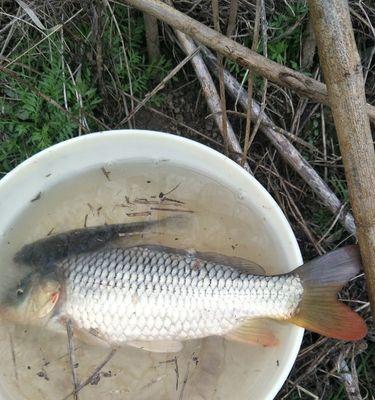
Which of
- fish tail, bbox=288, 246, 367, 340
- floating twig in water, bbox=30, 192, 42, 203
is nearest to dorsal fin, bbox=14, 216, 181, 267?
floating twig in water, bbox=30, 192, 42, 203

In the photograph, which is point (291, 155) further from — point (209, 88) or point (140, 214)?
point (140, 214)

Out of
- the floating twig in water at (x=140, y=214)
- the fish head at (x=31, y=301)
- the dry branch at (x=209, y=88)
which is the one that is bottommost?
the fish head at (x=31, y=301)

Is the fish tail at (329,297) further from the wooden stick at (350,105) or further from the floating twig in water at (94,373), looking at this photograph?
the floating twig in water at (94,373)

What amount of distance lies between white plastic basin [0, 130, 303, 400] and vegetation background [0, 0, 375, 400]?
239 millimetres

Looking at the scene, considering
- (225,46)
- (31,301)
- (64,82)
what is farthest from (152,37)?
(31,301)

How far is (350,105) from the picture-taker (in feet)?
5.40

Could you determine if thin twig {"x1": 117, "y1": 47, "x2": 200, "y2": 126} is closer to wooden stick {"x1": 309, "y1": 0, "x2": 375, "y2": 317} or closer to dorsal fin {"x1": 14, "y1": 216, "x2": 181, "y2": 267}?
dorsal fin {"x1": 14, "y1": 216, "x2": 181, "y2": 267}

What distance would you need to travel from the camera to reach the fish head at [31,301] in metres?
1.99

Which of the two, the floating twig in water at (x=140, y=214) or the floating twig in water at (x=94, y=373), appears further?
the floating twig in water at (x=140, y=214)

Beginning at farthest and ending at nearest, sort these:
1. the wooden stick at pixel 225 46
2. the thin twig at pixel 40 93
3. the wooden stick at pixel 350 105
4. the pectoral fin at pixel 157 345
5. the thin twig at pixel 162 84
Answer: the thin twig at pixel 162 84 → the thin twig at pixel 40 93 → the pectoral fin at pixel 157 345 → the wooden stick at pixel 225 46 → the wooden stick at pixel 350 105

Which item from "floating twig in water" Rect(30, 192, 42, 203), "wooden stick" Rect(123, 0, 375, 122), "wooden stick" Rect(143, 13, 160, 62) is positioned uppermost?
"wooden stick" Rect(123, 0, 375, 122)

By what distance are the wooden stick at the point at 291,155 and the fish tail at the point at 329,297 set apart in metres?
0.43

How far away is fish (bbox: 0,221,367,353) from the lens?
6.10 feet

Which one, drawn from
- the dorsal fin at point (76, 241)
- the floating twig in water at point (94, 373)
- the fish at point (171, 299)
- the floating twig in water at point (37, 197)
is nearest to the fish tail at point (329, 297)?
the fish at point (171, 299)
